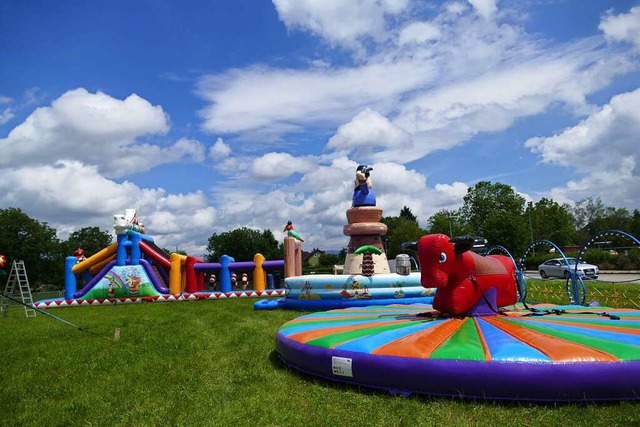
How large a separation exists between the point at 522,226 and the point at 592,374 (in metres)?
37.8

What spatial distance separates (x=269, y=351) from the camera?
632cm

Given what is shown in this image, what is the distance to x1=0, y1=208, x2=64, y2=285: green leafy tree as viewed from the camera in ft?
133

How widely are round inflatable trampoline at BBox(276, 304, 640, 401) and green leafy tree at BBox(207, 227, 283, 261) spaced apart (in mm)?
50553

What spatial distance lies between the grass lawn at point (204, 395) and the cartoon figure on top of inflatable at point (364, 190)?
604 cm

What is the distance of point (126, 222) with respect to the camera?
1811 centimetres

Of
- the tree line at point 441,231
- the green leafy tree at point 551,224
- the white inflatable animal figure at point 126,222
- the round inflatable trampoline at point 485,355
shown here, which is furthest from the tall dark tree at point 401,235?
the round inflatable trampoline at point 485,355

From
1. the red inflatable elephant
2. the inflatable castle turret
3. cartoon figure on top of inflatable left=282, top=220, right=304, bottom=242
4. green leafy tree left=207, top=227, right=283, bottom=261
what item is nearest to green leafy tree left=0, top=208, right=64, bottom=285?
green leafy tree left=207, top=227, right=283, bottom=261

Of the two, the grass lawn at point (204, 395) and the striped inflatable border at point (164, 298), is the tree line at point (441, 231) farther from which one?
the grass lawn at point (204, 395)

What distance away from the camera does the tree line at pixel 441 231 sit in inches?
1539

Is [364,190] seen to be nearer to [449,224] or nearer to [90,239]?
[449,224]

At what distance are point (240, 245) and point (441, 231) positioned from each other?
2268cm

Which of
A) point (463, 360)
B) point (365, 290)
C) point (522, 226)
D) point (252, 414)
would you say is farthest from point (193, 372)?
point (522, 226)

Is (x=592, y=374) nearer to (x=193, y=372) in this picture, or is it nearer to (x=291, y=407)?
(x=291, y=407)

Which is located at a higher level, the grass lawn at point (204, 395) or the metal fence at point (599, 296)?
the metal fence at point (599, 296)
